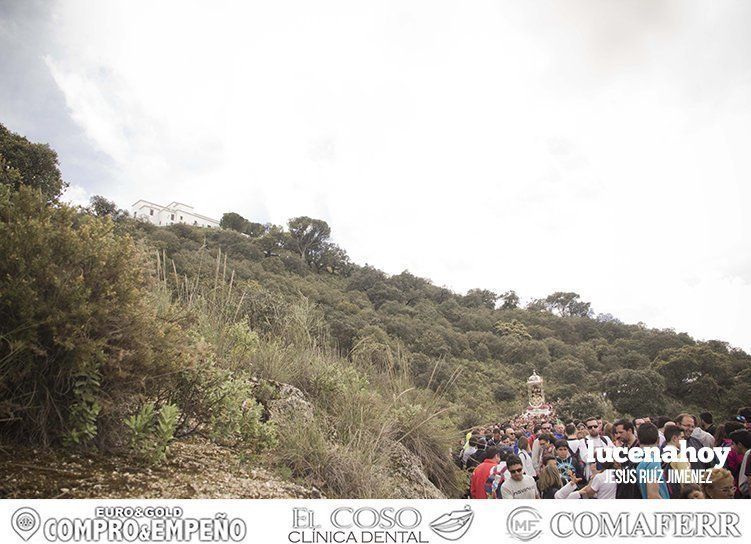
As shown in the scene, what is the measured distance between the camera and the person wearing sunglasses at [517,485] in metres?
3.35

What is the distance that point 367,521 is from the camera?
2217 millimetres

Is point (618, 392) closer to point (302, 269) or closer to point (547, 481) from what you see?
point (547, 481)

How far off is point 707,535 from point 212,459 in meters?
2.73

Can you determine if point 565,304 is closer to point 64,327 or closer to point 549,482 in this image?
point 549,482

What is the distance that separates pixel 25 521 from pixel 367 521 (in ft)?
4.89

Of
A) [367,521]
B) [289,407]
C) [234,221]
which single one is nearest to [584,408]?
[289,407]

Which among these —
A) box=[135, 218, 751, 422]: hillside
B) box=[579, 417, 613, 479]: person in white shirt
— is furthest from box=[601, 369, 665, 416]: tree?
box=[579, 417, 613, 479]: person in white shirt

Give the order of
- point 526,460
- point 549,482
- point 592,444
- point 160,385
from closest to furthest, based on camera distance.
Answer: point 160,385
point 592,444
point 549,482
point 526,460

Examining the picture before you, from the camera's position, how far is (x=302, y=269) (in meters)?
29.0

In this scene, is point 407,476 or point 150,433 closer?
point 150,433

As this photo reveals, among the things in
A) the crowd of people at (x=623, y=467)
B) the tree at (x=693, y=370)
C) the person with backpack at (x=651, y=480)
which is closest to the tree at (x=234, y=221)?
the tree at (x=693, y=370)

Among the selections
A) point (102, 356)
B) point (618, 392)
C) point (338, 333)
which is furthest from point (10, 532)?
point (618, 392)

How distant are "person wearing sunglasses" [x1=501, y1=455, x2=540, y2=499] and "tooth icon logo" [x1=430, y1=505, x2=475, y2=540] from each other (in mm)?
1343

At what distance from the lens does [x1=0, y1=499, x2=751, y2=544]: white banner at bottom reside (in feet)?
6.06
